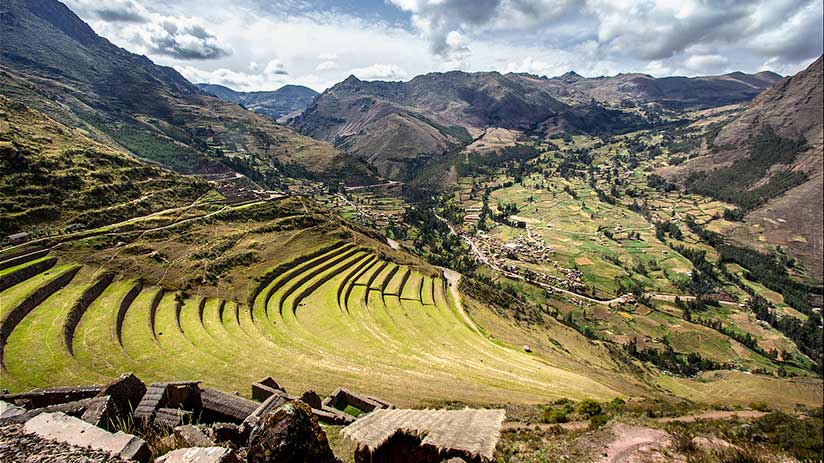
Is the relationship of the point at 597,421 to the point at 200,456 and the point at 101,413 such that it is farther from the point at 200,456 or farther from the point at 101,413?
the point at 101,413

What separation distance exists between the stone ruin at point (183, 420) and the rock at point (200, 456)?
0.06 feet

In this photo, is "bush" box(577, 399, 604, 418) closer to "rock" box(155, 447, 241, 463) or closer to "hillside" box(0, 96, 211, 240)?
"rock" box(155, 447, 241, 463)

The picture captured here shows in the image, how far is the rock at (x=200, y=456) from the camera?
725 centimetres

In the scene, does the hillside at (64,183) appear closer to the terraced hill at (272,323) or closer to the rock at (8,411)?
the terraced hill at (272,323)

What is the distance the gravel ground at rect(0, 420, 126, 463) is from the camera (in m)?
7.38

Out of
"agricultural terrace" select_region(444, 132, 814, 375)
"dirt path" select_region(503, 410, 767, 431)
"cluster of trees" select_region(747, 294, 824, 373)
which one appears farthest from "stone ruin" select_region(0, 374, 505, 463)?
"cluster of trees" select_region(747, 294, 824, 373)

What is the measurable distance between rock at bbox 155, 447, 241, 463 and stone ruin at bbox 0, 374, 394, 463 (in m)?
0.02

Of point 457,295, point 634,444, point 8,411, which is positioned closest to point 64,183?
point 457,295

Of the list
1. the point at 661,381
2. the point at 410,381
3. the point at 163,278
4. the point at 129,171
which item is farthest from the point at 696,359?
the point at 129,171

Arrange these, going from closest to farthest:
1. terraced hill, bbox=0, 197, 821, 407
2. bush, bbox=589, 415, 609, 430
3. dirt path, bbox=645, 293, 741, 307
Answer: bush, bbox=589, 415, 609, 430, terraced hill, bbox=0, 197, 821, 407, dirt path, bbox=645, 293, 741, 307

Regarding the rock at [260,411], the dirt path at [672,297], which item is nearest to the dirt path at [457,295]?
the rock at [260,411]

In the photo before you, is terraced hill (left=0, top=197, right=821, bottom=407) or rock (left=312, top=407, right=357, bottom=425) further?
terraced hill (left=0, top=197, right=821, bottom=407)

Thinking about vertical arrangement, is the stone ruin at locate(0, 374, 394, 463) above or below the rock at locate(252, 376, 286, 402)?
above

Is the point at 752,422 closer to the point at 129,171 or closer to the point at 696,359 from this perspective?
the point at 696,359
